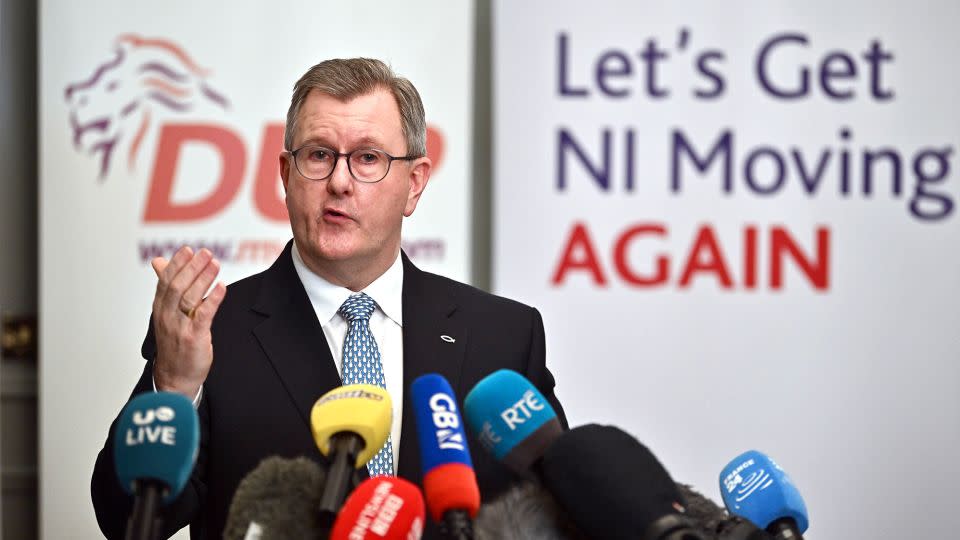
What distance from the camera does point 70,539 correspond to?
368cm

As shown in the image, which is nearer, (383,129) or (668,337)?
(383,129)

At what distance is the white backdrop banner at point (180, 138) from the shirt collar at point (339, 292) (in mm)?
1699

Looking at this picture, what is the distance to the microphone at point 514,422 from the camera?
3.83 feet

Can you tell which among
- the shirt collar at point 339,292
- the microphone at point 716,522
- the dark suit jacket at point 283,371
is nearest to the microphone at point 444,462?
the microphone at point 716,522

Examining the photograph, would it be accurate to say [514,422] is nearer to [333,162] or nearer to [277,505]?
[277,505]

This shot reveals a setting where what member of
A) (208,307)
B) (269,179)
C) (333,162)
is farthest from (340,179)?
(269,179)

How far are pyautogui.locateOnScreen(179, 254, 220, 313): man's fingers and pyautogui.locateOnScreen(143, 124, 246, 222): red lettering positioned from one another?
2.42m

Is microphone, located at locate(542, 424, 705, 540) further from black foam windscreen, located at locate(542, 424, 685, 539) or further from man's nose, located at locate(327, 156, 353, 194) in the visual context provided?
man's nose, located at locate(327, 156, 353, 194)

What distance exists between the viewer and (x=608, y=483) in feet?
3.46

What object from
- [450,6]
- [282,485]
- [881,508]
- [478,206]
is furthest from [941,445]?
[282,485]

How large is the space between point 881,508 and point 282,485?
3382mm

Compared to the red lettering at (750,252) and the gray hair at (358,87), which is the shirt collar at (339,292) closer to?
the gray hair at (358,87)

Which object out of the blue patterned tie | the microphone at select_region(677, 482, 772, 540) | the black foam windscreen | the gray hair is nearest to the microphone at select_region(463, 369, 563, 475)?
the black foam windscreen

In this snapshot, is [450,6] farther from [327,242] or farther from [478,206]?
[327,242]
